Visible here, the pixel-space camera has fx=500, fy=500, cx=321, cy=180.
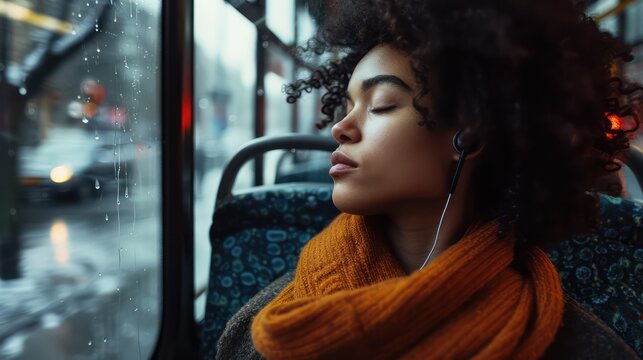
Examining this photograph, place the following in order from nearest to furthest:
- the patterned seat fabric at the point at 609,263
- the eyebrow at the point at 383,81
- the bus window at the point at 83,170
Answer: the eyebrow at the point at 383,81, the patterned seat fabric at the point at 609,263, the bus window at the point at 83,170

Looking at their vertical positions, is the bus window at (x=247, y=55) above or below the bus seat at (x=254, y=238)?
above

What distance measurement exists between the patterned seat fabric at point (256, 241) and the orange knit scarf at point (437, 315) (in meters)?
0.54

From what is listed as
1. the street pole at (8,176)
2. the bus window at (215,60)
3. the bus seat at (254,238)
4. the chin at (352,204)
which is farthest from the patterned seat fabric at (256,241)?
the street pole at (8,176)

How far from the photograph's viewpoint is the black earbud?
0.78 meters

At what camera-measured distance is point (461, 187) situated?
2.87ft

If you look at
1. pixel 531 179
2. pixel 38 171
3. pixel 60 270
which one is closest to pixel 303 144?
pixel 531 179

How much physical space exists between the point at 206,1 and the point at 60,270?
2.66m

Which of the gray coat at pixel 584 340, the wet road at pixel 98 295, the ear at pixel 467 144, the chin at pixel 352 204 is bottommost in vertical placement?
the wet road at pixel 98 295

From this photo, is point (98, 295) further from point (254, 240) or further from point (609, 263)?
point (609, 263)

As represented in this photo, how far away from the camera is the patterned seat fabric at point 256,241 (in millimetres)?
1353

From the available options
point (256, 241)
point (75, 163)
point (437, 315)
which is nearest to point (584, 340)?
point (437, 315)

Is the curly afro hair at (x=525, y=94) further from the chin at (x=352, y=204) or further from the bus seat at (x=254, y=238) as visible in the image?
the bus seat at (x=254, y=238)

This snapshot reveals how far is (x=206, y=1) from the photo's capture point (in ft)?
5.08

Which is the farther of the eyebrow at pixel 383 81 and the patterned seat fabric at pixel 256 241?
the patterned seat fabric at pixel 256 241
